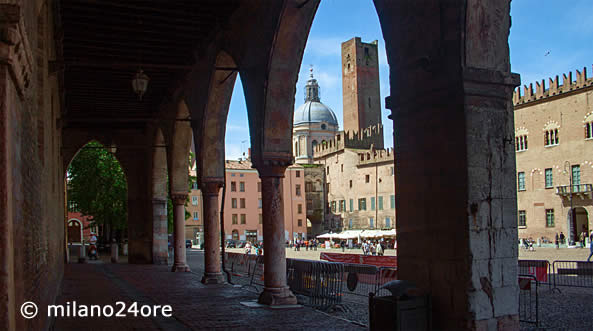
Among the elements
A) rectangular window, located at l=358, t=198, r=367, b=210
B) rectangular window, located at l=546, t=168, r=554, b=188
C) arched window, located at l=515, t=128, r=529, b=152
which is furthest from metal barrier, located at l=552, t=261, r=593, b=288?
rectangular window, located at l=358, t=198, r=367, b=210

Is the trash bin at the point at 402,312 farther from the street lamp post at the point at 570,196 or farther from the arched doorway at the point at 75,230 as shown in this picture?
the arched doorway at the point at 75,230

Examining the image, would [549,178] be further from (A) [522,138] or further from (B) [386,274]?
(B) [386,274]

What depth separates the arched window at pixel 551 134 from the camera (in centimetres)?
3966

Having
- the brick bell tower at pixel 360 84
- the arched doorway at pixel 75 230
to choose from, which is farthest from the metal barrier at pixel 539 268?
the brick bell tower at pixel 360 84

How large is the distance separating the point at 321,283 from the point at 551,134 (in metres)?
35.3

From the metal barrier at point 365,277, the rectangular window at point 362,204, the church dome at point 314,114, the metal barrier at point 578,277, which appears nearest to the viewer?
the metal barrier at point 365,277

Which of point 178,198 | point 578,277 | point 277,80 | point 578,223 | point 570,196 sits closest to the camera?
point 277,80

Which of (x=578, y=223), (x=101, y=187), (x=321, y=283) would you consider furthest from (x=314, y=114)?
(x=321, y=283)

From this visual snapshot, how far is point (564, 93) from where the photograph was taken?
3894 centimetres

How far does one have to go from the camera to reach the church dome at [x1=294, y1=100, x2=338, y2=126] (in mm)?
93806

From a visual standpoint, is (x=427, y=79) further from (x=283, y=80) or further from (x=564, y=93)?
(x=564, y=93)

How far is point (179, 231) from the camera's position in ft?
54.2

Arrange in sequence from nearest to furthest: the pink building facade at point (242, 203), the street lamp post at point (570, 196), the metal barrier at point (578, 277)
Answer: the metal barrier at point (578, 277)
the street lamp post at point (570, 196)
the pink building facade at point (242, 203)

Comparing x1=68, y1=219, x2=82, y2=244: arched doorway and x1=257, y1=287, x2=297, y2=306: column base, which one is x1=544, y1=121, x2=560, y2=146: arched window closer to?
x1=257, y1=287, x2=297, y2=306: column base
